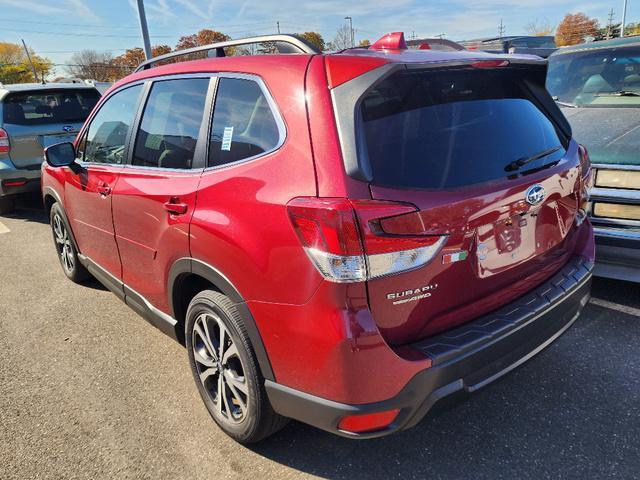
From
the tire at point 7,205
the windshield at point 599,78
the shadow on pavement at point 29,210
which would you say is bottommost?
the shadow on pavement at point 29,210

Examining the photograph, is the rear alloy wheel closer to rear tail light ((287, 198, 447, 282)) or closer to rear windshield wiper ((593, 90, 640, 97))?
rear tail light ((287, 198, 447, 282))

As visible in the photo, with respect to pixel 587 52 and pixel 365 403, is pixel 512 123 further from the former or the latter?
pixel 587 52

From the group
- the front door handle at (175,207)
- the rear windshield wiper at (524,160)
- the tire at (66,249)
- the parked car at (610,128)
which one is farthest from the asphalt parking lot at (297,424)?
the front door handle at (175,207)

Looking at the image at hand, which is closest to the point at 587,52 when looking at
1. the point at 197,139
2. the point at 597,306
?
the point at 597,306

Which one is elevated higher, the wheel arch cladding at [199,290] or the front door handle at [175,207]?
the front door handle at [175,207]

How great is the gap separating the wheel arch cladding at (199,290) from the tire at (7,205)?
259 inches

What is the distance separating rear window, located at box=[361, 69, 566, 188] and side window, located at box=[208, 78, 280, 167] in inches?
17.3

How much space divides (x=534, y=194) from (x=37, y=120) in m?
7.32

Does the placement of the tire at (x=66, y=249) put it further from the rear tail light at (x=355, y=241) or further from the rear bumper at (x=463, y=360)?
the rear tail light at (x=355, y=241)

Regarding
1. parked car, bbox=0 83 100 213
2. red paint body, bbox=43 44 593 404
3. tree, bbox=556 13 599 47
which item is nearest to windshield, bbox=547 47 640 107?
red paint body, bbox=43 44 593 404

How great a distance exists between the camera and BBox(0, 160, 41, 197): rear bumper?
7.02m

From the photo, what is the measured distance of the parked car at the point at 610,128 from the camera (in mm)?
Result: 3426

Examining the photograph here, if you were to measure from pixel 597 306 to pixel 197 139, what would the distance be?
3.00 m

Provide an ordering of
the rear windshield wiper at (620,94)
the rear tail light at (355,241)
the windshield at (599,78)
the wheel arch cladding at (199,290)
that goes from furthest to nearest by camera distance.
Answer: the windshield at (599,78), the rear windshield wiper at (620,94), the wheel arch cladding at (199,290), the rear tail light at (355,241)
